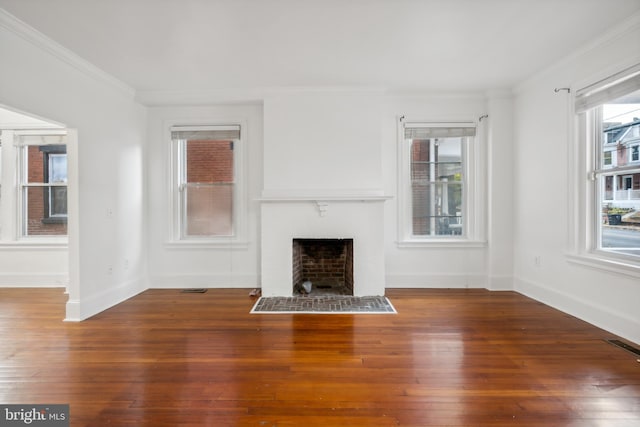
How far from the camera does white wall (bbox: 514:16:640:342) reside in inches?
110

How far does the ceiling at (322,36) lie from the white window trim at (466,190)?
0.64 metres

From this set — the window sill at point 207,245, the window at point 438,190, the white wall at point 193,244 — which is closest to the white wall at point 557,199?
the window at point 438,190

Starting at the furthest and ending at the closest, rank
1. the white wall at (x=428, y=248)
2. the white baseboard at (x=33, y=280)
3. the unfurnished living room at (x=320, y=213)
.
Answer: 1. the white baseboard at (x=33, y=280)
2. the white wall at (x=428, y=248)
3. the unfurnished living room at (x=320, y=213)

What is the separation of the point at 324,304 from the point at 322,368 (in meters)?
1.44

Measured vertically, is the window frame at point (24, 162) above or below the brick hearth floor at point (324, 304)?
above

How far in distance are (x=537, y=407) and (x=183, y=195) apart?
4491mm

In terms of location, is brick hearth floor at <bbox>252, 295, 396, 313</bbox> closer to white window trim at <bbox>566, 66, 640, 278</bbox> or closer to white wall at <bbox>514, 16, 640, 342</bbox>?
white wall at <bbox>514, 16, 640, 342</bbox>

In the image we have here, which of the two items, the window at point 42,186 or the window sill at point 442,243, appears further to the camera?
the window at point 42,186

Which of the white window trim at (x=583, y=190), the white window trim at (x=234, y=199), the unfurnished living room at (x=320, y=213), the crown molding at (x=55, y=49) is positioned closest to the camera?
the unfurnished living room at (x=320, y=213)

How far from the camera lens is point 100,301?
3.59 meters

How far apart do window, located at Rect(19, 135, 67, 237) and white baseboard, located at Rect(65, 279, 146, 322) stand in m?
1.68

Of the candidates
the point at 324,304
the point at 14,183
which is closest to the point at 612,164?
the point at 324,304

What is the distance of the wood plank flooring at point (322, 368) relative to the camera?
5.95 feet

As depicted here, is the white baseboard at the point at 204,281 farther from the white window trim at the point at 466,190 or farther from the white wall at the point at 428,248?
the white window trim at the point at 466,190
